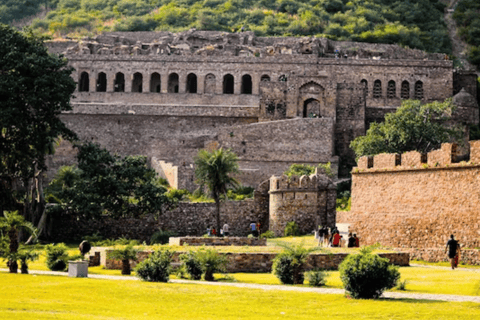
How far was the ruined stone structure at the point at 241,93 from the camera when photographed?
209 feet

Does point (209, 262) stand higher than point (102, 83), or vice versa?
point (102, 83)

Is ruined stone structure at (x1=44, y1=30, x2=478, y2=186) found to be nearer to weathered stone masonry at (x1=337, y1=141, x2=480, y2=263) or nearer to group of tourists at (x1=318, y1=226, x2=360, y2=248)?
group of tourists at (x1=318, y1=226, x2=360, y2=248)

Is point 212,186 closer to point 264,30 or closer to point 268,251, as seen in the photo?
point 268,251

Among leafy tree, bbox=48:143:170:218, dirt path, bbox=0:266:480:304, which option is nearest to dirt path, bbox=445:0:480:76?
leafy tree, bbox=48:143:170:218

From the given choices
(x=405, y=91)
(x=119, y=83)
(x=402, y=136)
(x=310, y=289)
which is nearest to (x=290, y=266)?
(x=310, y=289)

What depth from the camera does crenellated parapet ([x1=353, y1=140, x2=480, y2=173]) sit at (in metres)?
34.7

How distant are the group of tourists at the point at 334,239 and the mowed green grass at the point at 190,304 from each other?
12.2 m

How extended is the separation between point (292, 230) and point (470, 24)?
206ft

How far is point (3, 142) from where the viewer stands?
50.4m

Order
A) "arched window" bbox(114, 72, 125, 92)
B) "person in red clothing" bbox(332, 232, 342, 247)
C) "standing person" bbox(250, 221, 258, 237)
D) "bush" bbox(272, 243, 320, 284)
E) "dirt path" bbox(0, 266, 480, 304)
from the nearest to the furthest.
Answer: "dirt path" bbox(0, 266, 480, 304), "bush" bbox(272, 243, 320, 284), "person in red clothing" bbox(332, 232, 342, 247), "standing person" bbox(250, 221, 258, 237), "arched window" bbox(114, 72, 125, 92)

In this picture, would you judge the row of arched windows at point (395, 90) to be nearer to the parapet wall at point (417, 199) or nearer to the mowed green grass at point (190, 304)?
the parapet wall at point (417, 199)

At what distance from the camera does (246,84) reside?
8212 centimetres

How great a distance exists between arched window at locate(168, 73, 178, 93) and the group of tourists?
38.7m

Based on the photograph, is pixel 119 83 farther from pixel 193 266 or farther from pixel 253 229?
pixel 193 266
